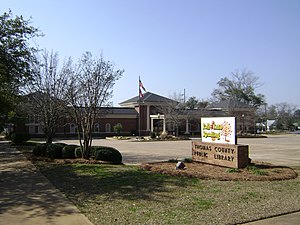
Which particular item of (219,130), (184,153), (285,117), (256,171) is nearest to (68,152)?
(219,130)

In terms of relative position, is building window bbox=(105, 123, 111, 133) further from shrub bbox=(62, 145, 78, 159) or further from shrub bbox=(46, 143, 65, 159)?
shrub bbox=(62, 145, 78, 159)

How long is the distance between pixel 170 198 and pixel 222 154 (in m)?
5.98

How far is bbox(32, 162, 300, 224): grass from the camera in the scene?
609 centimetres

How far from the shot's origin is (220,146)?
13180 mm

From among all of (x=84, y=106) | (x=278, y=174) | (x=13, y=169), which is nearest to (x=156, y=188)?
(x=278, y=174)

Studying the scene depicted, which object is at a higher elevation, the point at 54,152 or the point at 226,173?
the point at 54,152

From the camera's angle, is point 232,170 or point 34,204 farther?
point 232,170

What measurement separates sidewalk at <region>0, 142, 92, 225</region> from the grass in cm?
28

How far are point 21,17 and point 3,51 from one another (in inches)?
83.7

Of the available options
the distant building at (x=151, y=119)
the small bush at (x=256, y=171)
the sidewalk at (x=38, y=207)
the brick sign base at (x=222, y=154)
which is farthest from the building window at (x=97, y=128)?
the sidewalk at (x=38, y=207)

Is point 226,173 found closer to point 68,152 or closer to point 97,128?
point 68,152

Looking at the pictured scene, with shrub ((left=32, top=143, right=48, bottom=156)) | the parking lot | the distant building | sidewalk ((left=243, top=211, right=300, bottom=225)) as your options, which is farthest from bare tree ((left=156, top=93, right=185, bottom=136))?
sidewalk ((left=243, top=211, right=300, bottom=225))

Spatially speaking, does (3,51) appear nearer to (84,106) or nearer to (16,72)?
(16,72)

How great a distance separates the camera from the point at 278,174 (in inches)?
436
